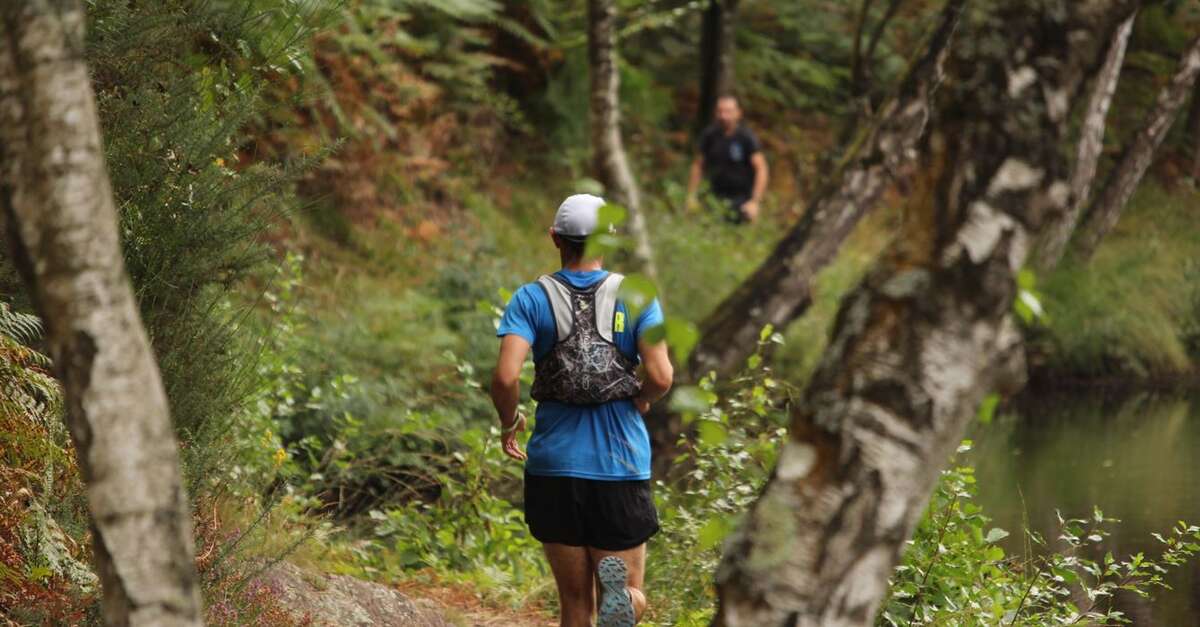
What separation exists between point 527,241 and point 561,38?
370cm

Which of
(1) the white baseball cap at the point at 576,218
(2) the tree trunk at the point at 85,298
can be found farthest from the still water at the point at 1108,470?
(2) the tree trunk at the point at 85,298

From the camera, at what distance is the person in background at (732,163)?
1576cm

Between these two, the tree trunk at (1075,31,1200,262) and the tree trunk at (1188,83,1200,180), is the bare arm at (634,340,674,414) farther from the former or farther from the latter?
the tree trunk at (1188,83,1200,180)

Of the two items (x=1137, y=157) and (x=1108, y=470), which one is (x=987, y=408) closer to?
(x=1108, y=470)

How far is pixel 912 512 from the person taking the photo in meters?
2.79

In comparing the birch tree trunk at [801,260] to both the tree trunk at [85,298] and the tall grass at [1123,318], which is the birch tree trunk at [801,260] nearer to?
the tall grass at [1123,318]

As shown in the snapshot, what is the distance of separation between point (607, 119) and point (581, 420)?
7603mm

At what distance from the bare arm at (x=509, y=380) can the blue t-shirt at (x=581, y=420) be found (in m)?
0.04

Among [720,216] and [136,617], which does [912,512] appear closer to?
[136,617]

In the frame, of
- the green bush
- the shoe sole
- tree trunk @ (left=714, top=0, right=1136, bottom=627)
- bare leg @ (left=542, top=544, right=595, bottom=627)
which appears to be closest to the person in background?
the green bush

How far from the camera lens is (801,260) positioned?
10945 mm

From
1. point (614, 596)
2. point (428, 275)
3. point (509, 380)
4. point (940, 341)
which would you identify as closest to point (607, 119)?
point (428, 275)

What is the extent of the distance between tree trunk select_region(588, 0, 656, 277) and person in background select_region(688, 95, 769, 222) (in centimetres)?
319

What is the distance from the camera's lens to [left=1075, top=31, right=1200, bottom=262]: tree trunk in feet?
58.7
